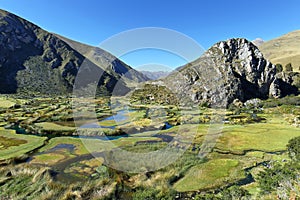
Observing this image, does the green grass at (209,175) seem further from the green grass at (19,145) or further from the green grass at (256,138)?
the green grass at (19,145)

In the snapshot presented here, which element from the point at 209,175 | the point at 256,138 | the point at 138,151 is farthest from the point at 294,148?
the point at 138,151

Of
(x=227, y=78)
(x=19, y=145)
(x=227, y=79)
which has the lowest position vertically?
(x=19, y=145)

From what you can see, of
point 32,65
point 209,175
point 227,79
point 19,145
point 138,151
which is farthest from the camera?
point 32,65

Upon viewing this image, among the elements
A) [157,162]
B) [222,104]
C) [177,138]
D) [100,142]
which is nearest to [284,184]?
[157,162]

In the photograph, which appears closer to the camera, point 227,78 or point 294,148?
point 294,148

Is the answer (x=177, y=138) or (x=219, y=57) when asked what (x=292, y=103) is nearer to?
(x=219, y=57)

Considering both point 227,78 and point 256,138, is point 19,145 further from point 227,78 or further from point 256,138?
point 227,78

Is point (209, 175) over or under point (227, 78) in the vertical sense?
under

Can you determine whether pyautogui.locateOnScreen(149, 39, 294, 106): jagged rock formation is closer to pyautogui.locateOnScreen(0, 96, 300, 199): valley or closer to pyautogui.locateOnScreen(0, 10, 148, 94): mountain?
pyautogui.locateOnScreen(0, 96, 300, 199): valley
